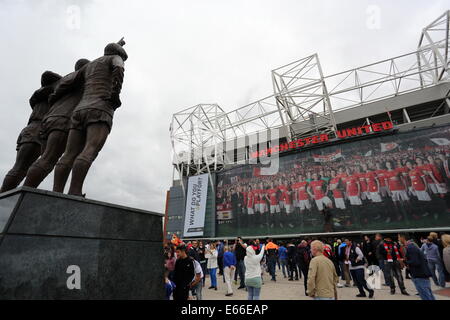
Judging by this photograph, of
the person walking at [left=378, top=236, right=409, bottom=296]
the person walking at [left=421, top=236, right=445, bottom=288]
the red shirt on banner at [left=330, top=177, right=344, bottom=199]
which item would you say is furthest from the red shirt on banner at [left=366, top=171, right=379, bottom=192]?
the person walking at [left=378, top=236, right=409, bottom=296]

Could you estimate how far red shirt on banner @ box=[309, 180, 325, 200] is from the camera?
20219 mm

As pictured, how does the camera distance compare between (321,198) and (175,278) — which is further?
(321,198)

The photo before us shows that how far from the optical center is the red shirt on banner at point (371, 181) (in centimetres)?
1825

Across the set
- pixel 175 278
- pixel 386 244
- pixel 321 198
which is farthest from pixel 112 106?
pixel 321 198

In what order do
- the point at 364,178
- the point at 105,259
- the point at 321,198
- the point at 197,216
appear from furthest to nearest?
the point at 197,216
the point at 321,198
the point at 364,178
the point at 105,259

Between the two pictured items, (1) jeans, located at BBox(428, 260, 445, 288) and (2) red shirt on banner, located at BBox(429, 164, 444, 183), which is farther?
(2) red shirt on banner, located at BBox(429, 164, 444, 183)

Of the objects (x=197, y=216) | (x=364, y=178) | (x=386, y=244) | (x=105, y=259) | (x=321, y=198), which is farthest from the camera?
(x=197, y=216)

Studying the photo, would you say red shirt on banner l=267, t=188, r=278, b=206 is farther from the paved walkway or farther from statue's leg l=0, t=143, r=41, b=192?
statue's leg l=0, t=143, r=41, b=192

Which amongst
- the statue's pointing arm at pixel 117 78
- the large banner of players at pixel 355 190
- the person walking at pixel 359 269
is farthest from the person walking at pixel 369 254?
the large banner of players at pixel 355 190

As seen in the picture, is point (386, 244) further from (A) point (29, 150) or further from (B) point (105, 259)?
(A) point (29, 150)

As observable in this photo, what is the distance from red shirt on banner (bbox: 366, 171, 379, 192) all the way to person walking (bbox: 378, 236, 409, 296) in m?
12.0
